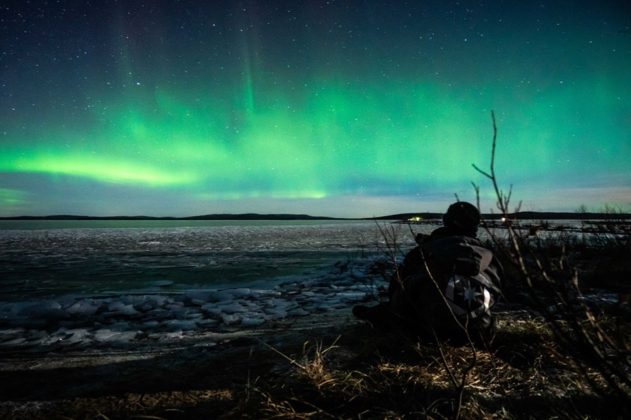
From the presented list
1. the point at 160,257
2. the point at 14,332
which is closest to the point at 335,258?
the point at 160,257

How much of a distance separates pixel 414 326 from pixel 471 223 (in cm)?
115

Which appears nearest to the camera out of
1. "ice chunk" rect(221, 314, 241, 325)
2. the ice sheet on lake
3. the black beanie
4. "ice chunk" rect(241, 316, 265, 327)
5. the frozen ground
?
the black beanie

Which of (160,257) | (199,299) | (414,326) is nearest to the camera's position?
(414,326)

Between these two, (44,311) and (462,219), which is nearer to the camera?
(462,219)

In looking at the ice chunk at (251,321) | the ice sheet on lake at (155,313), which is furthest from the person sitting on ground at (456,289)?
the ice chunk at (251,321)

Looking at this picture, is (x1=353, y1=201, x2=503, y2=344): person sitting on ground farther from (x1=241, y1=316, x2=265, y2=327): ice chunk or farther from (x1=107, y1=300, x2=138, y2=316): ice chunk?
(x1=107, y1=300, x2=138, y2=316): ice chunk

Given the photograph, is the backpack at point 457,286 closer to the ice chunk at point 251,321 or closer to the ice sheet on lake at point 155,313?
the ice sheet on lake at point 155,313

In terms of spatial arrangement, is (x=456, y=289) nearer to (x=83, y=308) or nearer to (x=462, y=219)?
(x=462, y=219)

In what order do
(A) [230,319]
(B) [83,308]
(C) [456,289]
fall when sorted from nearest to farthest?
(C) [456,289] < (A) [230,319] < (B) [83,308]

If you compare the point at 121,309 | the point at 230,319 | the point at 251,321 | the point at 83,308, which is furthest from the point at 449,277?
the point at 83,308

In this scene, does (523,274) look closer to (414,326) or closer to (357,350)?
(414,326)

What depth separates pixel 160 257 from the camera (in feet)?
44.5

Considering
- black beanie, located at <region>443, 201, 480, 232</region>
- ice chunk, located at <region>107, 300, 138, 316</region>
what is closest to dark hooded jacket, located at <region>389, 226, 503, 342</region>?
black beanie, located at <region>443, 201, 480, 232</region>

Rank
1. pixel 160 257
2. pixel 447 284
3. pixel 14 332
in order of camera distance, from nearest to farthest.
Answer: pixel 447 284, pixel 14 332, pixel 160 257
